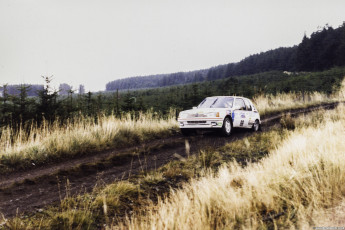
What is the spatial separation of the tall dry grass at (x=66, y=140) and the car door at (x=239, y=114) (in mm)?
2578

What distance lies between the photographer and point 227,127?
371 inches

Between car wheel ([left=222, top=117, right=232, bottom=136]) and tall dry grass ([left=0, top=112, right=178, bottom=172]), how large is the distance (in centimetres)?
218

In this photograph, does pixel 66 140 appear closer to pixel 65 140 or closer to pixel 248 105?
pixel 65 140

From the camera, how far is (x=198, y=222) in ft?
8.75

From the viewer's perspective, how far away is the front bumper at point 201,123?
895 cm

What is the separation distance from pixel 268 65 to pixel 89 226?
11989cm

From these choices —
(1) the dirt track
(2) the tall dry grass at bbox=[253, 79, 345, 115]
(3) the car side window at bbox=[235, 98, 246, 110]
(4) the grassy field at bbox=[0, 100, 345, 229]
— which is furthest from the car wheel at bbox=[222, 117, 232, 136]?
(2) the tall dry grass at bbox=[253, 79, 345, 115]

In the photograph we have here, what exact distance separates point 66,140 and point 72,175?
204 centimetres

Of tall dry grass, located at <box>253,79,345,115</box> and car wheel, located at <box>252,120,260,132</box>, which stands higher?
tall dry grass, located at <box>253,79,345,115</box>

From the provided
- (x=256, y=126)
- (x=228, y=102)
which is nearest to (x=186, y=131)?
(x=228, y=102)

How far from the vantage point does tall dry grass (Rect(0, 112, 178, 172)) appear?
6.20 m

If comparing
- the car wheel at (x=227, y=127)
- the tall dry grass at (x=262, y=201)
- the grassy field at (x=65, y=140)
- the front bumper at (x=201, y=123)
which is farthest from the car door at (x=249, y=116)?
the tall dry grass at (x=262, y=201)

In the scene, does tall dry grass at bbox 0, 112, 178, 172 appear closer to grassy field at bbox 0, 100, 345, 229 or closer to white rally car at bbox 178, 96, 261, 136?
white rally car at bbox 178, 96, 261, 136

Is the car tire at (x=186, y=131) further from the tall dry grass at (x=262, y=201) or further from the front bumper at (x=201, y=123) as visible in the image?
the tall dry grass at (x=262, y=201)
